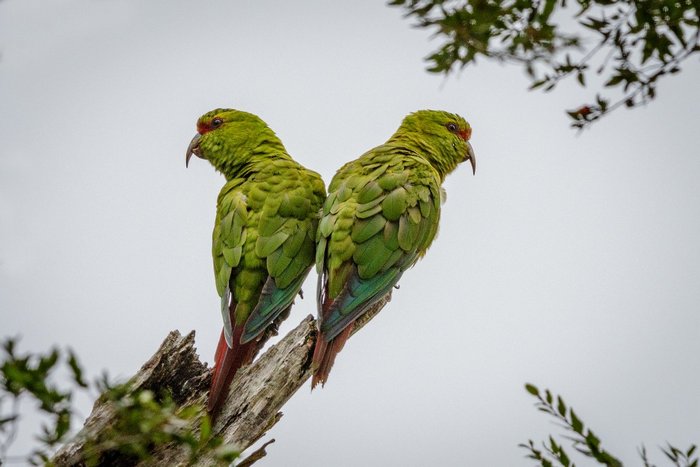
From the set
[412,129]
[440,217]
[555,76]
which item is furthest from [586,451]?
[412,129]

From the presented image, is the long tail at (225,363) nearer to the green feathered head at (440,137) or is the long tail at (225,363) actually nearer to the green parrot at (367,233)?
the green parrot at (367,233)

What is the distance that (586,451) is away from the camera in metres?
2.40

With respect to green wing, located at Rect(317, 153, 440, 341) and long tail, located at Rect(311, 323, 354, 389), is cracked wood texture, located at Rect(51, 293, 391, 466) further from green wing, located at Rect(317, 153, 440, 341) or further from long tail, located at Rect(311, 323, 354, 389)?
green wing, located at Rect(317, 153, 440, 341)

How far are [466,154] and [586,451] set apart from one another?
148 inches

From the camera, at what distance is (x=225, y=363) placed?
4.11 m

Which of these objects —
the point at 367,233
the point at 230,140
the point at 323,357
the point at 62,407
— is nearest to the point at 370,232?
the point at 367,233

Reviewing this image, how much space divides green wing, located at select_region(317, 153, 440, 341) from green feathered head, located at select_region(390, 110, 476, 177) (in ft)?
1.87

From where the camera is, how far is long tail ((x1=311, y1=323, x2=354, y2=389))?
13.6 feet

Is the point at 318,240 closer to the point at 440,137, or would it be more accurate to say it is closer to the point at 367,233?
the point at 367,233

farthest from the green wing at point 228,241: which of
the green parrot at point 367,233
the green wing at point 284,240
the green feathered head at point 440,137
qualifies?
the green feathered head at point 440,137

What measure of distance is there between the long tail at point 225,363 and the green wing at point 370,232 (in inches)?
19.5

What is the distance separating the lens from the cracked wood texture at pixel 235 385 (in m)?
3.84

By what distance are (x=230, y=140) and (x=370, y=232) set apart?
Result: 1649mm

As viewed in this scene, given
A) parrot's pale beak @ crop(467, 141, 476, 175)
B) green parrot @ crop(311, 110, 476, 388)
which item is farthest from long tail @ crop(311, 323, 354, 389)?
parrot's pale beak @ crop(467, 141, 476, 175)
